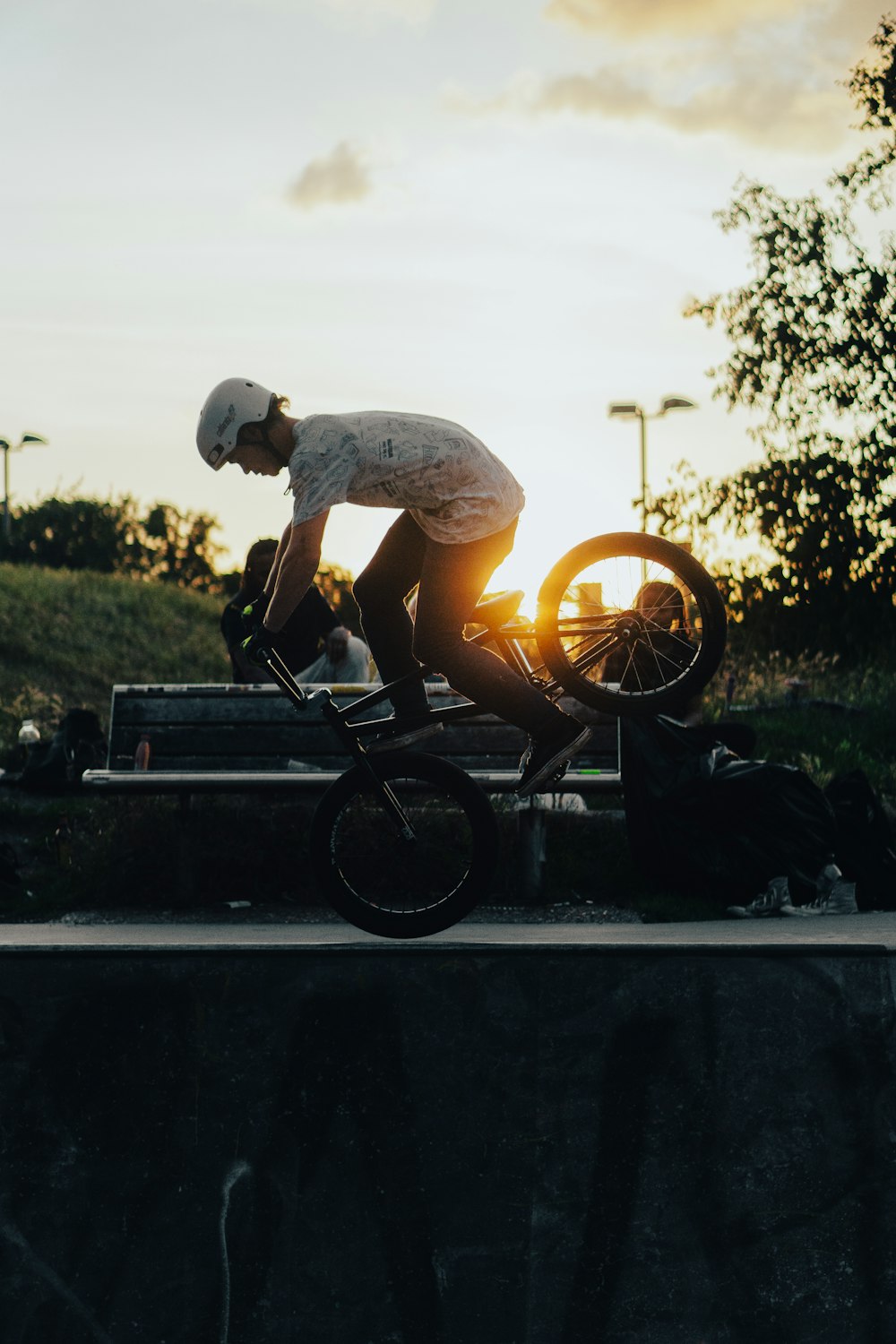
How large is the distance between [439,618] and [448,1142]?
5.59ft

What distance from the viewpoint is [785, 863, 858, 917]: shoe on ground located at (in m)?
6.87

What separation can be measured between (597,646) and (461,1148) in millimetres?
1755

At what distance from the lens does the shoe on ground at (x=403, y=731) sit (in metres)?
4.84

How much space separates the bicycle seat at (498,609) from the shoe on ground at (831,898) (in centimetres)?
286

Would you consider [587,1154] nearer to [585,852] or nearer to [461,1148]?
[461,1148]

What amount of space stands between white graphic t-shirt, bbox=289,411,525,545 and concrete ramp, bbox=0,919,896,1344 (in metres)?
1.44

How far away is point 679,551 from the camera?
4.75m

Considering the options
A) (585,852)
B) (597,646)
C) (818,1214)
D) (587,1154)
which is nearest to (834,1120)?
(818,1214)

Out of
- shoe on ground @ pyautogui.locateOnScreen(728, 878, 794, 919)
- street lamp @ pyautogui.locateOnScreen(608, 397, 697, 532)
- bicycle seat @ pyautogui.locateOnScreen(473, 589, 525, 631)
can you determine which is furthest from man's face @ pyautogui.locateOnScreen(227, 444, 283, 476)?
street lamp @ pyautogui.locateOnScreen(608, 397, 697, 532)

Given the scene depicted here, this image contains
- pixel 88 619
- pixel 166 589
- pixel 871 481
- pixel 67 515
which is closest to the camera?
pixel 871 481

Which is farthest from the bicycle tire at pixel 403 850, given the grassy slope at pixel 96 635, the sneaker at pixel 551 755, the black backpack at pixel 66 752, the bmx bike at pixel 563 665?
the grassy slope at pixel 96 635

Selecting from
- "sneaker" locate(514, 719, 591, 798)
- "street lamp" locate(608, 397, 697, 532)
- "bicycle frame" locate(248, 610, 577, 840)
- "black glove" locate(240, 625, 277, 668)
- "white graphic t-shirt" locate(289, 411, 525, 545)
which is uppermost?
"street lamp" locate(608, 397, 697, 532)

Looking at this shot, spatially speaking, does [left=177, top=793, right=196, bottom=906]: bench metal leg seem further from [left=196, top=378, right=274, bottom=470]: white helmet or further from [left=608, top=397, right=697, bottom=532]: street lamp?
[left=608, top=397, right=697, bottom=532]: street lamp

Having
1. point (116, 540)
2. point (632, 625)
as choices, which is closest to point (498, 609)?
point (632, 625)
